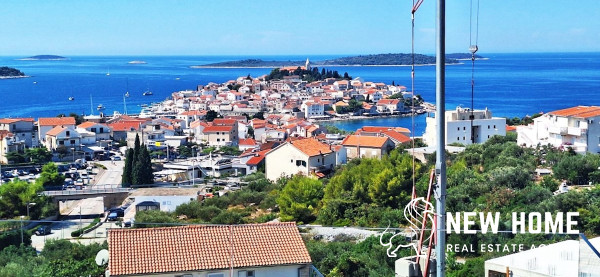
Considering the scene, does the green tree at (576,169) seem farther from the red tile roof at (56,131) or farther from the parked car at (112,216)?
the red tile roof at (56,131)

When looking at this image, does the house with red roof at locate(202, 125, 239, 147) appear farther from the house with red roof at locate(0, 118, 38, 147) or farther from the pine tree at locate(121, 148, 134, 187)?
the pine tree at locate(121, 148, 134, 187)

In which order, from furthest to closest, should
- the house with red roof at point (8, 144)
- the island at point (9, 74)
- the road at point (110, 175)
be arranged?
1. the island at point (9, 74)
2. the house with red roof at point (8, 144)
3. the road at point (110, 175)

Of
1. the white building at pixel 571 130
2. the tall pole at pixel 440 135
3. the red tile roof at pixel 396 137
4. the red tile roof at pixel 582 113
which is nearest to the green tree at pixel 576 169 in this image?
the white building at pixel 571 130

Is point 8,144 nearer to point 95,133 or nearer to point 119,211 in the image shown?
point 95,133

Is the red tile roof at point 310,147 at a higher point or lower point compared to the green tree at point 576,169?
lower

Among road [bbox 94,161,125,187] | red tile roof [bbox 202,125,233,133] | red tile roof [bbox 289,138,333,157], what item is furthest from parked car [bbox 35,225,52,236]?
red tile roof [bbox 202,125,233,133]

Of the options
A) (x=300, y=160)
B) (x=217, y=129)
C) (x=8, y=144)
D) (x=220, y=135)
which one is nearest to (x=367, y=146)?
(x=300, y=160)

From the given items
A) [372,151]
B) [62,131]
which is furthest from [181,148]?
[372,151]
